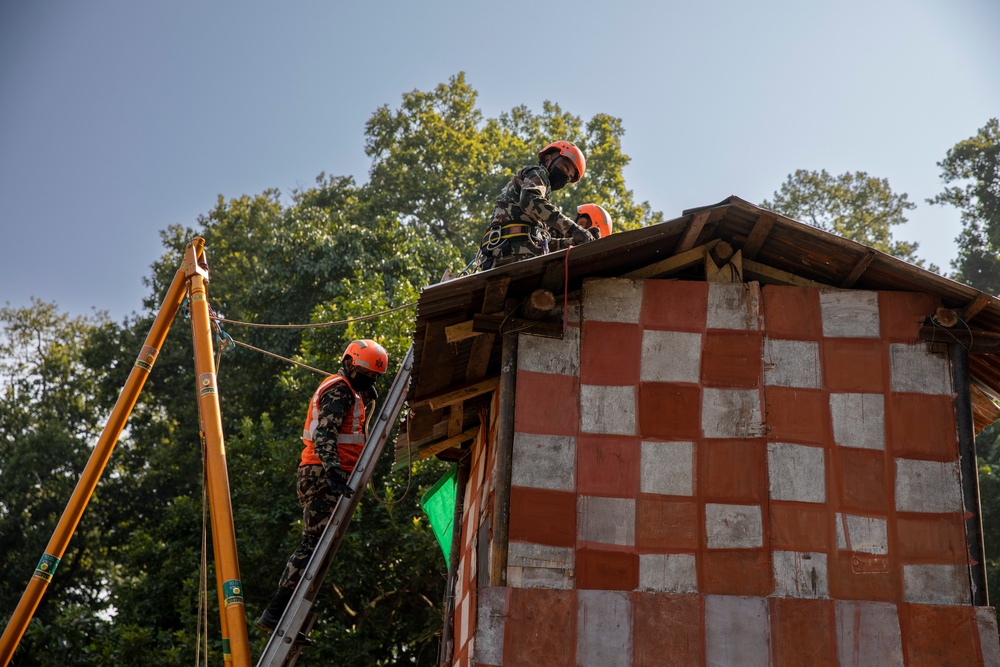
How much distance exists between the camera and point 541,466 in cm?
646

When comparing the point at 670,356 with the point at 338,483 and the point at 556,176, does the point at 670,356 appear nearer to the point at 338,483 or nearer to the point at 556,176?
the point at 556,176

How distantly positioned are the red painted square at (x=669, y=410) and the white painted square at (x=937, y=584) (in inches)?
60.6

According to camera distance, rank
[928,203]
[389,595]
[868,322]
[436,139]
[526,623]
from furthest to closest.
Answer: [436,139] < [928,203] < [389,595] < [868,322] < [526,623]

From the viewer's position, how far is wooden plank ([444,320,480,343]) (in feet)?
22.7

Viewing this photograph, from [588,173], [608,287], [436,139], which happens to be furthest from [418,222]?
[608,287]

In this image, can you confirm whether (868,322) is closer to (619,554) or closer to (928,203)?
(619,554)

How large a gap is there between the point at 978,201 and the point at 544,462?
22.3 meters

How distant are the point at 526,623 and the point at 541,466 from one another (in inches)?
38.6

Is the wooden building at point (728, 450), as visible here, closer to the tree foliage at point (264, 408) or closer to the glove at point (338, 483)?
the glove at point (338, 483)

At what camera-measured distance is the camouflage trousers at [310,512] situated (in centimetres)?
765

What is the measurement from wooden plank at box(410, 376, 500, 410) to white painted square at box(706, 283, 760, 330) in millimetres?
1773

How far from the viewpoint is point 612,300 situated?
272 inches

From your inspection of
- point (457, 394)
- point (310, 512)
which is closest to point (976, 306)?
point (457, 394)

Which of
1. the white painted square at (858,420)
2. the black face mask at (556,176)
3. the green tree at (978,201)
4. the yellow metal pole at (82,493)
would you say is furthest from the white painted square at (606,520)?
the green tree at (978,201)
